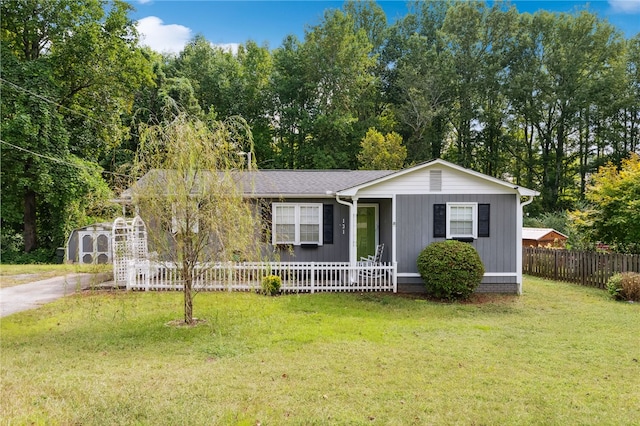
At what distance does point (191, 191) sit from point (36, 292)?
6.33m

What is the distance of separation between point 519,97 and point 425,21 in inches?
418

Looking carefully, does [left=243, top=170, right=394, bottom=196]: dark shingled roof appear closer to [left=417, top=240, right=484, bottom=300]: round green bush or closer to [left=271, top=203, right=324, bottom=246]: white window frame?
[left=271, top=203, right=324, bottom=246]: white window frame

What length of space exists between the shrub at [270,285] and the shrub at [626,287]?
8.69 metres

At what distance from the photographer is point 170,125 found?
6.65m

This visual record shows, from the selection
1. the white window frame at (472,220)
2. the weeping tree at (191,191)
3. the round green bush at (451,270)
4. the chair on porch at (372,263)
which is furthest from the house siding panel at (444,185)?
the weeping tree at (191,191)

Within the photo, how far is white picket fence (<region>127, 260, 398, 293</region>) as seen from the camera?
1032 centimetres

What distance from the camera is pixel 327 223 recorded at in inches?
464

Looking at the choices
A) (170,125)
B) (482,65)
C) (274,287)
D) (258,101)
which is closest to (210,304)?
A: (274,287)

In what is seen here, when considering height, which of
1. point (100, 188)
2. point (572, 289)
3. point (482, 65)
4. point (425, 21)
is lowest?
point (572, 289)

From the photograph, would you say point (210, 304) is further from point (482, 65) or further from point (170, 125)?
point (482, 65)

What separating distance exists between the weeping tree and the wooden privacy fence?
10.7 meters

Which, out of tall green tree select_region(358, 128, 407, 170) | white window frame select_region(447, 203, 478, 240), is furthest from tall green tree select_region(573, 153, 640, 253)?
tall green tree select_region(358, 128, 407, 170)

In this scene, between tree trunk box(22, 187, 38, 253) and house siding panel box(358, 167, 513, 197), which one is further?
tree trunk box(22, 187, 38, 253)

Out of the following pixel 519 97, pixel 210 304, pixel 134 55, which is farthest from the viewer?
pixel 519 97
